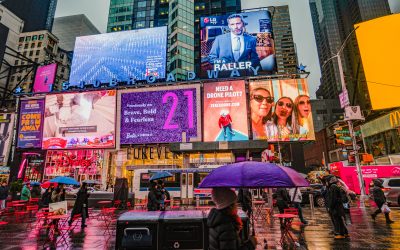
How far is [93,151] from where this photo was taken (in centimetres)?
3506

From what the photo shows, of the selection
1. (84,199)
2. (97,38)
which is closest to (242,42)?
(97,38)

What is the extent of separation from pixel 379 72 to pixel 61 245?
33.2 m

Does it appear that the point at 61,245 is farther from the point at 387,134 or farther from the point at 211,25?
the point at 387,134

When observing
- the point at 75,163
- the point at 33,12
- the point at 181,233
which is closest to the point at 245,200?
the point at 181,233

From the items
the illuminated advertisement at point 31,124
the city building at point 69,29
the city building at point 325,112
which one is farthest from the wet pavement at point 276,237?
the city building at point 69,29

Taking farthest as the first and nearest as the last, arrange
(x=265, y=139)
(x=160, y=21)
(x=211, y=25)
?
(x=160, y=21) → (x=211, y=25) → (x=265, y=139)

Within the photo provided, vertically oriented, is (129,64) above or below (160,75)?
above

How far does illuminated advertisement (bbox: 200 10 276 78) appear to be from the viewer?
32656 mm

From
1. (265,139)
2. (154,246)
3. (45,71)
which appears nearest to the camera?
(154,246)

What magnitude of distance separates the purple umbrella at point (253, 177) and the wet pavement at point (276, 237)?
4.23 meters

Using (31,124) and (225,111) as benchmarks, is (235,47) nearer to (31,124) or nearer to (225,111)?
(225,111)

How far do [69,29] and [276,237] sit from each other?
637ft

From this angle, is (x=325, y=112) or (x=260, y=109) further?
(x=325, y=112)

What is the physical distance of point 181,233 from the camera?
5645 millimetres
